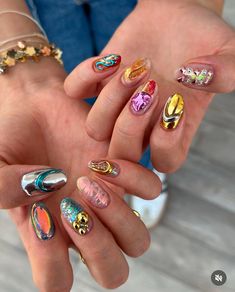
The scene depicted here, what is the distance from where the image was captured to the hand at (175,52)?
0.58 meters

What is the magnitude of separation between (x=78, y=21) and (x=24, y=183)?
584 millimetres

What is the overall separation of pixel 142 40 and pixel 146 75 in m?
0.20

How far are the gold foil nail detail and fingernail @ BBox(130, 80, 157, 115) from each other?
0.02 metres

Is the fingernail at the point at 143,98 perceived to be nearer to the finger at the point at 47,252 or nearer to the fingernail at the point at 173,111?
the fingernail at the point at 173,111

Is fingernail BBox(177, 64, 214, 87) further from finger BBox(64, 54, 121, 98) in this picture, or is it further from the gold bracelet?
the gold bracelet

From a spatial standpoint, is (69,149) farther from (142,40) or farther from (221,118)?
(221,118)

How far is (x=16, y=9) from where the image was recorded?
812 mm

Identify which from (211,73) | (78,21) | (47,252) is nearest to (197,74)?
(211,73)

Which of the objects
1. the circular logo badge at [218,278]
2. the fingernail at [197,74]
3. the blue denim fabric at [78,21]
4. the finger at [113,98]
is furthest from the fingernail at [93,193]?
the circular logo badge at [218,278]

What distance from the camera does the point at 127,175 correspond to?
60cm

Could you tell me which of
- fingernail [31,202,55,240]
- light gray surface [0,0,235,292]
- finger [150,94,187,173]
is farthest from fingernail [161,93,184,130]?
light gray surface [0,0,235,292]

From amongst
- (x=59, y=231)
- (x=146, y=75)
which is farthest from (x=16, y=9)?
(x=59, y=231)

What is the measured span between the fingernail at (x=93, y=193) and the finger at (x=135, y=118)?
83 mm

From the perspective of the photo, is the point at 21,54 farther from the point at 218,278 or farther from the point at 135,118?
the point at 218,278
